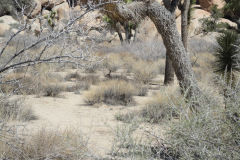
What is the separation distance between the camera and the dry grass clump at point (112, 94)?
30.7 feet

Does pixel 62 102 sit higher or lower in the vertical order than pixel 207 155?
lower

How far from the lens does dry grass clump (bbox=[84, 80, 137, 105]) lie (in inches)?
368

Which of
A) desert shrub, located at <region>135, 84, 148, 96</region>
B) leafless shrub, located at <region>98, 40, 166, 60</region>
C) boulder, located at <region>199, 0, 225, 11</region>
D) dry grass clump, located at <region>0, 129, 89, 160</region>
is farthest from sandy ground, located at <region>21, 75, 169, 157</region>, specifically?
boulder, located at <region>199, 0, 225, 11</region>

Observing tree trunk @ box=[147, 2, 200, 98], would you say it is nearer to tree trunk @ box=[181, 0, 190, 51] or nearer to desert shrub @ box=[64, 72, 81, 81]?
tree trunk @ box=[181, 0, 190, 51]

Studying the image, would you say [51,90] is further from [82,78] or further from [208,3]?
[208,3]

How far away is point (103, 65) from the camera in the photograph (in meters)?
16.4

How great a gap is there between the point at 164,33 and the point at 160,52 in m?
12.8

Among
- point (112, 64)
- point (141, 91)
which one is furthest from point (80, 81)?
point (112, 64)

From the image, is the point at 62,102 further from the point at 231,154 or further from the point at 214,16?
the point at 214,16

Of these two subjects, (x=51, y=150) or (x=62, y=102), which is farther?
(x=62, y=102)

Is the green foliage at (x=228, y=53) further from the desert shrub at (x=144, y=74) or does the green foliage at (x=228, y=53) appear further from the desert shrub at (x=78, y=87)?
the desert shrub at (x=144, y=74)

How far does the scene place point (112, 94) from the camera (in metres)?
9.80

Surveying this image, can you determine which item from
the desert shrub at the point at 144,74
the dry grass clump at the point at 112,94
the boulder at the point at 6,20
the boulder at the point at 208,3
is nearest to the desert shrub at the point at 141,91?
the dry grass clump at the point at 112,94

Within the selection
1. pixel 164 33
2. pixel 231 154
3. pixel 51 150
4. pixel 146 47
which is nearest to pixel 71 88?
pixel 164 33
